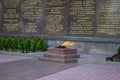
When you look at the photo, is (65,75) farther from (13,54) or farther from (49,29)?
(49,29)

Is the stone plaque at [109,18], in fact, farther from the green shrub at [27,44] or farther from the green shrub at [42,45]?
the green shrub at [27,44]

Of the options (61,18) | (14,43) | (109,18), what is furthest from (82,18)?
(14,43)

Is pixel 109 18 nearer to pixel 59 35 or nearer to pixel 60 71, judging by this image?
pixel 59 35

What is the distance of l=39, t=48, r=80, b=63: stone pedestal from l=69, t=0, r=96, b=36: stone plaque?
2645mm

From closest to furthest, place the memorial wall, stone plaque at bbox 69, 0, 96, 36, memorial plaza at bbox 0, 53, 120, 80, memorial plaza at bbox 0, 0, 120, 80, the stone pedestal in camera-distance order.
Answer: memorial plaza at bbox 0, 53, 120, 80
memorial plaza at bbox 0, 0, 120, 80
the stone pedestal
the memorial wall
stone plaque at bbox 69, 0, 96, 36

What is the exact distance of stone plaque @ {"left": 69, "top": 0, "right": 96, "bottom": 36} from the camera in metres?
14.3

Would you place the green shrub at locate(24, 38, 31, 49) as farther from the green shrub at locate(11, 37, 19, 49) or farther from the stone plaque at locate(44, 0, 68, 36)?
the stone plaque at locate(44, 0, 68, 36)

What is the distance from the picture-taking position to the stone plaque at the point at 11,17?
54.6 ft

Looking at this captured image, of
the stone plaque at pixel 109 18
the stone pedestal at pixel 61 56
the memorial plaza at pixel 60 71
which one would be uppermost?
the stone plaque at pixel 109 18

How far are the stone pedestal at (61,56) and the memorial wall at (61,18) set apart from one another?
274cm

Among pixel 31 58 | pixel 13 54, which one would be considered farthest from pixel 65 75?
pixel 13 54

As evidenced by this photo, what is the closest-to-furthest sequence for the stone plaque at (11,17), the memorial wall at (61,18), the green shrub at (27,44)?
1. the memorial wall at (61,18)
2. the green shrub at (27,44)
3. the stone plaque at (11,17)

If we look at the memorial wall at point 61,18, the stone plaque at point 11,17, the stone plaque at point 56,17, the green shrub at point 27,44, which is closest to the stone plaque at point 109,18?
the memorial wall at point 61,18

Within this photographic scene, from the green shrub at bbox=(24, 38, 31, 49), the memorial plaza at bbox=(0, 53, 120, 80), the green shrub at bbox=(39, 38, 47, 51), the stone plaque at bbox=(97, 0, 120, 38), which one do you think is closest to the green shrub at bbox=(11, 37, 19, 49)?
the green shrub at bbox=(24, 38, 31, 49)
